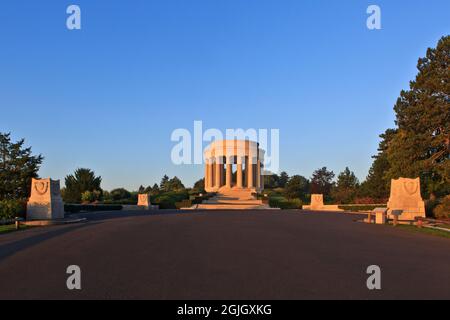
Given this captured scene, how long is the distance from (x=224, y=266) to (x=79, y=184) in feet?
181

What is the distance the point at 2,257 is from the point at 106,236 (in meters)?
5.32

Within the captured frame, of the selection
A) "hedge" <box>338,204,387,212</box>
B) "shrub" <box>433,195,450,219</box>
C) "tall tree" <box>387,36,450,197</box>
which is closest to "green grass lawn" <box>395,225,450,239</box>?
"shrub" <box>433,195,450,219</box>

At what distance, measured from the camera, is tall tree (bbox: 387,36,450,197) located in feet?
115

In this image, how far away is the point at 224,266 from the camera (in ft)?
32.3

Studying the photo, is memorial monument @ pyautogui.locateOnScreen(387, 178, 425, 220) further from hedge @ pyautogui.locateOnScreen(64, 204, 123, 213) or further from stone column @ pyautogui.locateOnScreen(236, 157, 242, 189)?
stone column @ pyautogui.locateOnScreen(236, 157, 242, 189)

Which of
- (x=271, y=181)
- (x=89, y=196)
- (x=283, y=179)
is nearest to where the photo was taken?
(x=89, y=196)

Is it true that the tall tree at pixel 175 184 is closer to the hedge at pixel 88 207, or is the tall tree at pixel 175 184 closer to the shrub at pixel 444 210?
the hedge at pixel 88 207

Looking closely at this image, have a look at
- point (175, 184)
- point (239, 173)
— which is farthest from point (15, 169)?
point (175, 184)

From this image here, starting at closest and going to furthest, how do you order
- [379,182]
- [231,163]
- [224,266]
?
1. [224,266]
2. [379,182]
3. [231,163]

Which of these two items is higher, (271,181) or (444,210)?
(271,181)

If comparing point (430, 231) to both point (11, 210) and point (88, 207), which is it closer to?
point (11, 210)

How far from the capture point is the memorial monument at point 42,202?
2691cm
